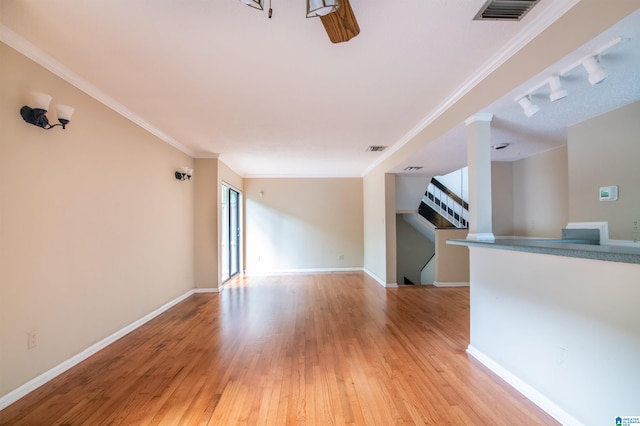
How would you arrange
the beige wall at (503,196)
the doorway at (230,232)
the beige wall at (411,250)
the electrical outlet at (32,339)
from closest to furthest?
1. the electrical outlet at (32,339)
2. the beige wall at (503,196)
3. the doorway at (230,232)
4. the beige wall at (411,250)

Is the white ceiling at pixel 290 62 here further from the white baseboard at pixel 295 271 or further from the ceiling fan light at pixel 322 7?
the white baseboard at pixel 295 271

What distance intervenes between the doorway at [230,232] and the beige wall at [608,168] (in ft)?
17.4

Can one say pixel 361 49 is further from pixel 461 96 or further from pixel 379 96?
pixel 461 96

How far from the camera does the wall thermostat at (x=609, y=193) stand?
2490mm

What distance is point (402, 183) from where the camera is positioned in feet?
17.6

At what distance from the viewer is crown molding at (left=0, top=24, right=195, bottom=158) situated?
1.75m

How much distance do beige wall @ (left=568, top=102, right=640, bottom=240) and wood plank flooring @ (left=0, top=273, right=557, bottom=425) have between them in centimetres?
173

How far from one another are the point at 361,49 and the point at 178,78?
1514 mm

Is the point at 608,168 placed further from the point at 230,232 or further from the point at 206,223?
the point at 230,232

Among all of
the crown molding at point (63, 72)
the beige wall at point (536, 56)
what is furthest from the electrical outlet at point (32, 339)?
the beige wall at point (536, 56)

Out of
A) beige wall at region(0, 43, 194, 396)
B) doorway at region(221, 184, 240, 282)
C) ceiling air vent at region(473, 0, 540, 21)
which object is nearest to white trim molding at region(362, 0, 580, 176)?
ceiling air vent at region(473, 0, 540, 21)

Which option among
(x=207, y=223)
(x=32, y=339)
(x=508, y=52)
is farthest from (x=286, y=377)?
(x=207, y=223)

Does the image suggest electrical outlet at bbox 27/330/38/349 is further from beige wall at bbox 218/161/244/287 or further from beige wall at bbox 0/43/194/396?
beige wall at bbox 218/161/244/287

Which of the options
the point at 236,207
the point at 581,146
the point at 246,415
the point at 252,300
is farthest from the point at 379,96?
the point at 236,207
